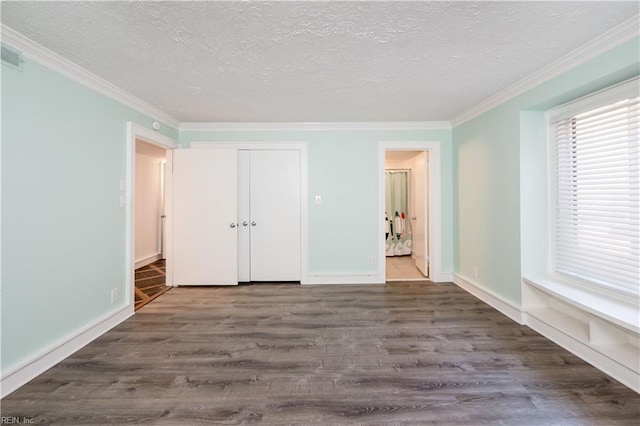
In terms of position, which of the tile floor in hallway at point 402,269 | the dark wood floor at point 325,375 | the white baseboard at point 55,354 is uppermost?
the tile floor in hallway at point 402,269

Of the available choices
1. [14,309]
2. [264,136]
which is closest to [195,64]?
[264,136]

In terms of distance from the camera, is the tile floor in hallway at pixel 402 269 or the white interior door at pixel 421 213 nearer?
the white interior door at pixel 421 213

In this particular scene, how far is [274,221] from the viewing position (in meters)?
3.79

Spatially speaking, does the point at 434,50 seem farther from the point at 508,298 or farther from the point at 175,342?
the point at 175,342

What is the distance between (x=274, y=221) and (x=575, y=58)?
344 centimetres

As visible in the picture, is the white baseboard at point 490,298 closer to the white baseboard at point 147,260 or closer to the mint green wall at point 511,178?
the mint green wall at point 511,178

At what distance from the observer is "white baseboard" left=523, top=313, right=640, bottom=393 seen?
5.37ft

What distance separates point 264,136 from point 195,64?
170cm

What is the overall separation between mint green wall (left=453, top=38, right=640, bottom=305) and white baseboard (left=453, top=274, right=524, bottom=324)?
0.18 ft

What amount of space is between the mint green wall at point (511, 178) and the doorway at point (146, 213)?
3953 mm

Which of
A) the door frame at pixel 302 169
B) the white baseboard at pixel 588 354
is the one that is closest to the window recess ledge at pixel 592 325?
the white baseboard at pixel 588 354

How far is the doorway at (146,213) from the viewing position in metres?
2.72

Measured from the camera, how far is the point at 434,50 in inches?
72.9

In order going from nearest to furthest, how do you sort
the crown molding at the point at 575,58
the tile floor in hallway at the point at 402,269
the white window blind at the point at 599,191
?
the crown molding at the point at 575,58 → the white window blind at the point at 599,191 → the tile floor in hallway at the point at 402,269
